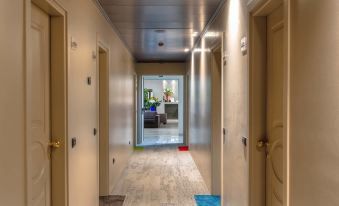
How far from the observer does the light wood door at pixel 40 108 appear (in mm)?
2207

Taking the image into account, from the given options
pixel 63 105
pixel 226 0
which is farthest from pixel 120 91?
pixel 63 105

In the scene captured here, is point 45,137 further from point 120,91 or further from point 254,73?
point 120,91

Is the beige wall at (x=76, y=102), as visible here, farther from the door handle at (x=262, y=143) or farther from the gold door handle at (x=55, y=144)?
the door handle at (x=262, y=143)

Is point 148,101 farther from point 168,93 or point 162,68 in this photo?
point 162,68

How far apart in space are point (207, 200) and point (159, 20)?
2.46 m

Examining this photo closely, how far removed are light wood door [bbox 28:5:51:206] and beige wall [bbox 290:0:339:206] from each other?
1545 mm

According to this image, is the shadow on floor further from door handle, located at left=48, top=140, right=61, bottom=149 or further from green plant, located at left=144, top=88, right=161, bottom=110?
green plant, located at left=144, top=88, right=161, bottom=110

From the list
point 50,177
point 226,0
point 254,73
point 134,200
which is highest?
point 226,0

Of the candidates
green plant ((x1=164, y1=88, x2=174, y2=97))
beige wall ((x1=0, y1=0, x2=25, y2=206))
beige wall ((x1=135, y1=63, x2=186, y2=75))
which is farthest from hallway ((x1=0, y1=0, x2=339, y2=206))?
green plant ((x1=164, y1=88, x2=174, y2=97))

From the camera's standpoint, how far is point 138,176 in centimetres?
583

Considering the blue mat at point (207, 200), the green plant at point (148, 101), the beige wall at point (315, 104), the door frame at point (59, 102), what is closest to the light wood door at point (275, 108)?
the beige wall at point (315, 104)

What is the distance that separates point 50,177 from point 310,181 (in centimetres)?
182

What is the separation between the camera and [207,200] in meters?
4.45

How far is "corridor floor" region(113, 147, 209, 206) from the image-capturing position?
4.52m
